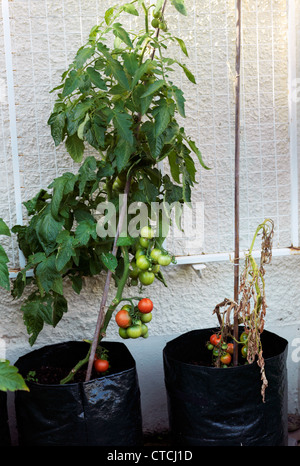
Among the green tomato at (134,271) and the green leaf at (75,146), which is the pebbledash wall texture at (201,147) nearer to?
the green leaf at (75,146)

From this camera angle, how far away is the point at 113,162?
6.59 ft

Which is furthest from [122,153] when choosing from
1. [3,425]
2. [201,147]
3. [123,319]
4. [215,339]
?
[3,425]

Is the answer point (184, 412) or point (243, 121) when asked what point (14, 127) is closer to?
point (243, 121)

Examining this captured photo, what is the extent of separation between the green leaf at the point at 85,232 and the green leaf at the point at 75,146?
0.29 meters

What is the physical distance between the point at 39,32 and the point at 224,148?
39.1 inches

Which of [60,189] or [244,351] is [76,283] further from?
[244,351]

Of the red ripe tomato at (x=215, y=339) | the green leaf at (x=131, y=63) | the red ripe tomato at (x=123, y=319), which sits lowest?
the red ripe tomato at (x=215, y=339)

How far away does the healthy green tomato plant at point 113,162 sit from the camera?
1927mm

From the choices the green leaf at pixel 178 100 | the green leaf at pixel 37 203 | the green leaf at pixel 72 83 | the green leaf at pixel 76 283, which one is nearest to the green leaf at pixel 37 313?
the green leaf at pixel 76 283

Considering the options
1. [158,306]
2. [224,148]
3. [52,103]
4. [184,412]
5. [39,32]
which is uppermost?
[39,32]

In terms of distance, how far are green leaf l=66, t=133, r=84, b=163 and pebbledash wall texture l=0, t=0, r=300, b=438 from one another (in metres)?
0.33

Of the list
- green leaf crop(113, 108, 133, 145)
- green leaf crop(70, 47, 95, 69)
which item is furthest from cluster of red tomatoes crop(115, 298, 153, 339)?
green leaf crop(70, 47, 95, 69)

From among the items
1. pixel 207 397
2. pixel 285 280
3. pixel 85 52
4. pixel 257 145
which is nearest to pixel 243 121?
pixel 257 145

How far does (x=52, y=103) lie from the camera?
2.48 meters
